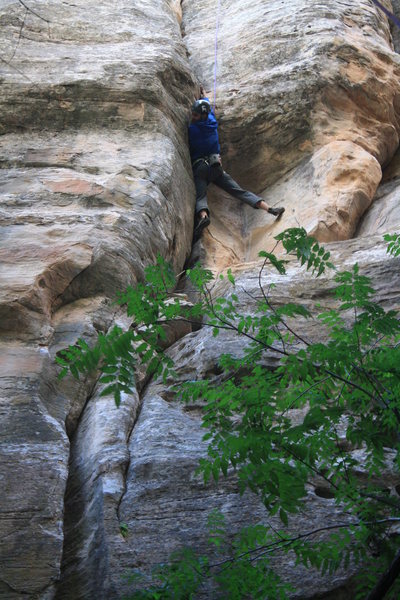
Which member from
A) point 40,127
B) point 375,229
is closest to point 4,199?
point 40,127

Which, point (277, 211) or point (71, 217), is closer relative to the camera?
point (71, 217)

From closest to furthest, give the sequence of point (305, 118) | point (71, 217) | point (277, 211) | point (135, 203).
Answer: point (71, 217) → point (135, 203) → point (277, 211) → point (305, 118)

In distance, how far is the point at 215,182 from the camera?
1143 cm

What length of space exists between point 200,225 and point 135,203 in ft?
6.16

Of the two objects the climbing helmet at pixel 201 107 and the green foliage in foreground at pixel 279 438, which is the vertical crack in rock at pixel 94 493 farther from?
the climbing helmet at pixel 201 107

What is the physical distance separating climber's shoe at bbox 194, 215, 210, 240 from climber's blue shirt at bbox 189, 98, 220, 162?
3.36 feet

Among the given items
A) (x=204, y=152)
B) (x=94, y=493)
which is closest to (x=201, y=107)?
(x=204, y=152)

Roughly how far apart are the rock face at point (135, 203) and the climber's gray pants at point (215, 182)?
0.28 meters

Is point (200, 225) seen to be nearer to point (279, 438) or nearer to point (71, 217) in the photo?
point (71, 217)

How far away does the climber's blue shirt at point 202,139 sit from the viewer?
1101cm

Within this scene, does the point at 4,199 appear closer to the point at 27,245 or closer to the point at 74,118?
the point at 27,245

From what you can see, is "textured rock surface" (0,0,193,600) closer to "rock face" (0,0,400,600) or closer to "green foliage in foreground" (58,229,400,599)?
"rock face" (0,0,400,600)

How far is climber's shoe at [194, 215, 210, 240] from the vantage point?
34.5ft

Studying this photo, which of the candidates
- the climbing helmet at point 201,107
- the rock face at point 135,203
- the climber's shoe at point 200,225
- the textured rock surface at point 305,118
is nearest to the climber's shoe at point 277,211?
the textured rock surface at point 305,118
